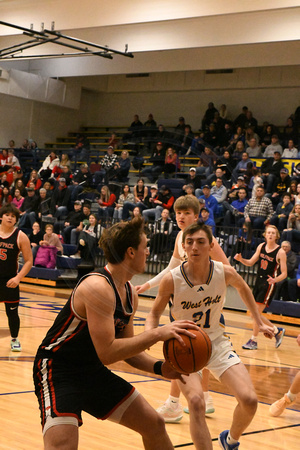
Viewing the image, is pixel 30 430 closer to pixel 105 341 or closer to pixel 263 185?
pixel 105 341

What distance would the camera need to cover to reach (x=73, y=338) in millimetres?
2746

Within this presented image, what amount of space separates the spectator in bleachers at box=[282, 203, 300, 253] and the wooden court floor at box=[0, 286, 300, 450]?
2.27m

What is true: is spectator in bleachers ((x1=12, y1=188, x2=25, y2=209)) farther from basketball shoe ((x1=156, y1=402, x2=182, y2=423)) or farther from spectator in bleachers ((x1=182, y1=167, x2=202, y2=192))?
basketball shoe ((x1=156, y1=402, x2=182, y2=423))

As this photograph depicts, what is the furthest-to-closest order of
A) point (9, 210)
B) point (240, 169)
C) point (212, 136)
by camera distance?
point (212, 136), point (240, 169), point (9, 210)

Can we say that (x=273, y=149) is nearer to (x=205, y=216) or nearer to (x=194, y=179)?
(x=205, y=216)

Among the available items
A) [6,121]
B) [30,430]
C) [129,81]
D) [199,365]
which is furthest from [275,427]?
[6,121]

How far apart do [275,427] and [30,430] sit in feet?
6.02

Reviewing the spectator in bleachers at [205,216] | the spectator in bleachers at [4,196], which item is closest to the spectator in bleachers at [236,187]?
the spectator in bleachers at [205,216]

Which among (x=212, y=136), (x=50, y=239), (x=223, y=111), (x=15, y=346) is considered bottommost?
(x=15, y=346)

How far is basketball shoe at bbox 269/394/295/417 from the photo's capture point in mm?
4883

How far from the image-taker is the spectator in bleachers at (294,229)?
10835 mm

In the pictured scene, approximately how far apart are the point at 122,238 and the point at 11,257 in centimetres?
433

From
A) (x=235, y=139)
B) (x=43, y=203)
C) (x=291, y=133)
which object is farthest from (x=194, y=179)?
(x=291, y=133)

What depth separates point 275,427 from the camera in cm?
472
